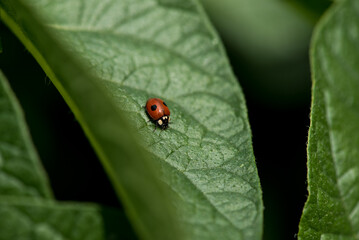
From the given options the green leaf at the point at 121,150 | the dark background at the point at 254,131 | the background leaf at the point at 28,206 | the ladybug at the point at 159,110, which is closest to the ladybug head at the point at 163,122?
the ladybug at the point at 159,110

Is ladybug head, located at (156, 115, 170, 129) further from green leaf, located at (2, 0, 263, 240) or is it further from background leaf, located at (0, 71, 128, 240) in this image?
background leaf, located at (0, 71, 128, 240)

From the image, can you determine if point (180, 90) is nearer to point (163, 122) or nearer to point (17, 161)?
point (163, 122)

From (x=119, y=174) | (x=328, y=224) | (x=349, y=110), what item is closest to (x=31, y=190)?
(x=119, y=174)

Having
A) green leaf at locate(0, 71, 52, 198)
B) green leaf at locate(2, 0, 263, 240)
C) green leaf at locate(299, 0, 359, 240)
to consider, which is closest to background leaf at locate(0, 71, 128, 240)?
green leaf at locate(0, 71, 52, 198)

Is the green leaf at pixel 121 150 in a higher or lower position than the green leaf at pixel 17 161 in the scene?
lower

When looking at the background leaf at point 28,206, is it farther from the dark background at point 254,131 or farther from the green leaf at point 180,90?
the dark background at point 254,131

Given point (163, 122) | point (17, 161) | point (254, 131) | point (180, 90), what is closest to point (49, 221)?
point (17, 161)

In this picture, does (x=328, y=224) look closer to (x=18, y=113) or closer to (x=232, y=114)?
(x=232, y=114)
